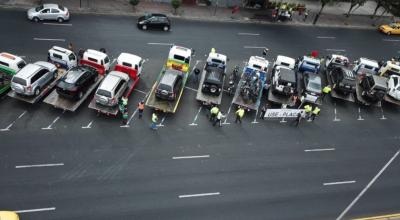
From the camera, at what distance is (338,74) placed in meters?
35.2

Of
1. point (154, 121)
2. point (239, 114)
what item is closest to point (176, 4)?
point (239, 114)

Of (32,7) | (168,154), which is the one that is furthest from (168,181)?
(32,7)

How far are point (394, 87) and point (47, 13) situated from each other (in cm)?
3254

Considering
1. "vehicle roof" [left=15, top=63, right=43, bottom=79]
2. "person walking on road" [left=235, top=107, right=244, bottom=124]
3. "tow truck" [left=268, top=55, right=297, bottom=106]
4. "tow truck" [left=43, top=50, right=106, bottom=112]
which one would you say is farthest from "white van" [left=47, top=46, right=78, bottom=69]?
"tow truck" [left=268, top=55, right=297, bottom=106]

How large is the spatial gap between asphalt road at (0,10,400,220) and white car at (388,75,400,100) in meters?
1.33

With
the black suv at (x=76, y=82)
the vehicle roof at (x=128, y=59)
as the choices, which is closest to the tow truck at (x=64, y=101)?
the black suv at (x=76, y=82)

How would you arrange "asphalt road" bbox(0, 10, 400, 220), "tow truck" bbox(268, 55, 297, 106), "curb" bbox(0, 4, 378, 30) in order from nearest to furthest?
1. "asphalt road" bbox(0, 10, 400, 220)
2. "tow truck" bbox(268, 55, 297, 106)
3. "curb" bbox(0, 4, 378, 30)

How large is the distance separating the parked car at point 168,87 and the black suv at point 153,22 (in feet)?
36.1

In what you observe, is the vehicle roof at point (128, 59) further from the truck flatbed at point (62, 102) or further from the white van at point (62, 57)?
the truck flatbed at point (62, 102)

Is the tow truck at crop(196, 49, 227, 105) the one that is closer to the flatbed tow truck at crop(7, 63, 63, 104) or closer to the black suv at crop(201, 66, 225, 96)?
the black suv at crop(201, 66, 225, 96)

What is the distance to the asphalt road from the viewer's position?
22172 mm

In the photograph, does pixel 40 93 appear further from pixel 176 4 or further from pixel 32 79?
pixel 176 4

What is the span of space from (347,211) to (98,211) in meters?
14.6

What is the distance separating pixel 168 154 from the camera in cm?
2591
